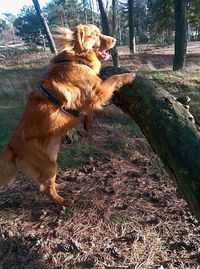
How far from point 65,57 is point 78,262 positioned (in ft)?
8.12

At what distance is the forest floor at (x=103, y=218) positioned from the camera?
10.1 ft

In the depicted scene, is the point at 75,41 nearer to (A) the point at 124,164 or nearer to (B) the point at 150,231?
(A) the point at 124,164

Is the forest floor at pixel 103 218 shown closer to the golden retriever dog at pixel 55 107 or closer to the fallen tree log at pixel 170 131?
the golden retriever dog at pixel 55 107

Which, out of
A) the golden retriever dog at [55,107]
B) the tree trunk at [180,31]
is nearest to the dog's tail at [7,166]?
the golden retriever dog at [55,107]

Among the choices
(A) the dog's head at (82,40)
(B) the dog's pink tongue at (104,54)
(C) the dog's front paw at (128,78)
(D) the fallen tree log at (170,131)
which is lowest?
(D) the fallen tree log at (170,131)

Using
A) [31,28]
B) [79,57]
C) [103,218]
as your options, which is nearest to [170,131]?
[103,218]

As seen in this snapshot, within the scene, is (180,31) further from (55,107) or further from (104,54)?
(55,107)

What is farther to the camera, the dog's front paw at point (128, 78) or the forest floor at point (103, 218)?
the dog's front paw at point (128, 78)

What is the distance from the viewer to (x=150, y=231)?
11.1 ft

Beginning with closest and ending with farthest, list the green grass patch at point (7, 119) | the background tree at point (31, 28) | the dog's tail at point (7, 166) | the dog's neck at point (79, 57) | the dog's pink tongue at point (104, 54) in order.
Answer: the dog's tail at point (7, 166) < the dog's neck at point (79, 57) < the dog's pink tongue at point (104, 54) < the green grass patch at point (7, 119) < the background tree at point (31, 28)

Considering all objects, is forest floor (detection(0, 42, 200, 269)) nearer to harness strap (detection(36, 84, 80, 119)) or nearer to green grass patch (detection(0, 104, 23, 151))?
harness strap (detection(36, 84, 80, 119))

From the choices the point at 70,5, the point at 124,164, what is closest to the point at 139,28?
the point at 70,5

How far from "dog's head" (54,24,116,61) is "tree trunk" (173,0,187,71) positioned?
28.3ft

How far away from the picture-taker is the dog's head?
4273 millimetres
